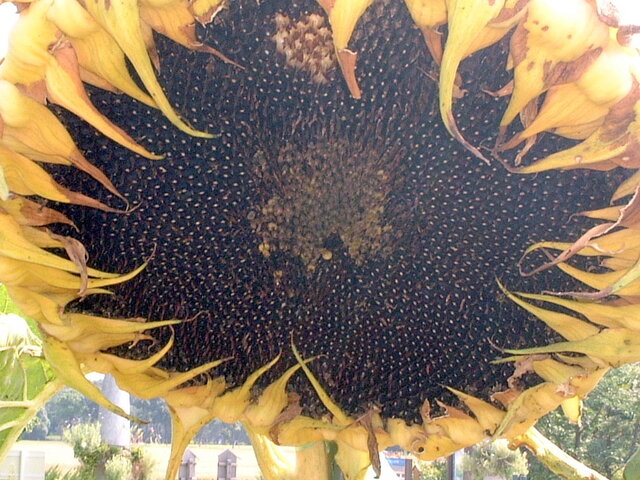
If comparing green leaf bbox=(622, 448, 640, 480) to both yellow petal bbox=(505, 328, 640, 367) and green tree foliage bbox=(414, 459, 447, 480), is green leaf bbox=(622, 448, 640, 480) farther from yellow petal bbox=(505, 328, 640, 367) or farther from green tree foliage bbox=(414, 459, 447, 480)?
green tree foliage bbox=(414, 459, 447, 480)

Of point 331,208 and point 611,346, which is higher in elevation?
point 331,208

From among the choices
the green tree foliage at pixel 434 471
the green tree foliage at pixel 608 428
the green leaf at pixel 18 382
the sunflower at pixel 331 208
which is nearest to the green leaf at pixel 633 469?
the sunflower at pixel 331 208

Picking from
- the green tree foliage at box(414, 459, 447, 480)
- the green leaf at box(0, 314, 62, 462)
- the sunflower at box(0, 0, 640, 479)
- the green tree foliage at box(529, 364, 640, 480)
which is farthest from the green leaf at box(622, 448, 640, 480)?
the green tree foliage at box(414, 459, 447, 480)

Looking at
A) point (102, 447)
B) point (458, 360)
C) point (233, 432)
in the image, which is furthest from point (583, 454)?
point (233, 432)

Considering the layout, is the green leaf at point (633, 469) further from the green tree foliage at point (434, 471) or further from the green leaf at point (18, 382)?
the green tree foliage at point (434, 471)

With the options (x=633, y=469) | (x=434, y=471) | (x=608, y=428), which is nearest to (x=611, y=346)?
(x=633, y=469)

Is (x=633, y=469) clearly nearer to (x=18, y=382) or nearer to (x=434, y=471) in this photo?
(x=18, y=382)
